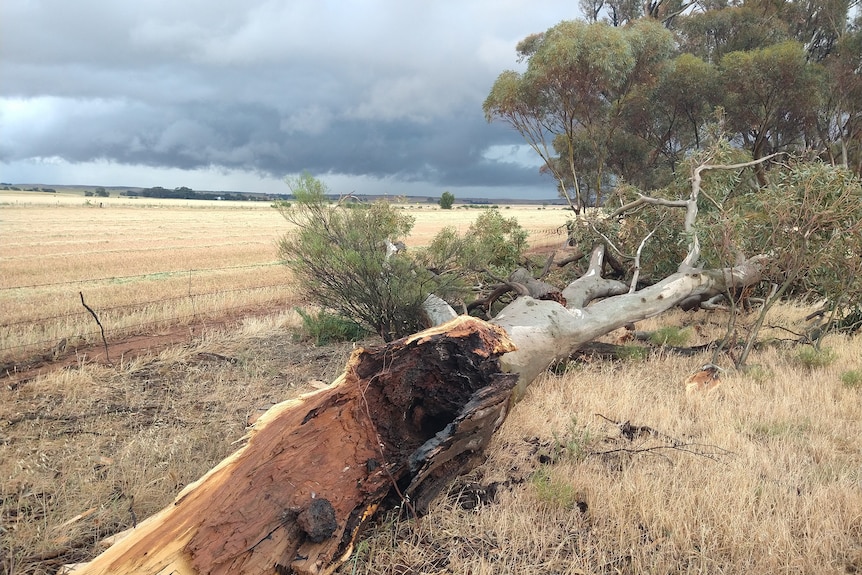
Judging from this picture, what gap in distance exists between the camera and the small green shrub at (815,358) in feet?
21.8

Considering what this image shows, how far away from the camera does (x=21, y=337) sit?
916 centimetres

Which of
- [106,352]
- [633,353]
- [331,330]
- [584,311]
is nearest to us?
[584,311]

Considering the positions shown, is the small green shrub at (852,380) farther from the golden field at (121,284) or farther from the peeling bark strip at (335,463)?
the golden field at (121,284)

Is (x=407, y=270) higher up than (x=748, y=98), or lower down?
lower down

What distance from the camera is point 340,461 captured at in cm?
348

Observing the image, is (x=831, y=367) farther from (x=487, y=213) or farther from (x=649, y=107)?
(x=649, y=107)

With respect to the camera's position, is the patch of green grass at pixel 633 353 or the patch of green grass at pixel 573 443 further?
the patch of green grass at pixel 633 353

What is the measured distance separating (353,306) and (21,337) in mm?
5487

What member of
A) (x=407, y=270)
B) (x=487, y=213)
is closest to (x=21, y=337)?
(x=407, y=270)

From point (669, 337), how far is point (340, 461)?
6112mm

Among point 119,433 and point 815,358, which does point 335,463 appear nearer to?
point 119,433

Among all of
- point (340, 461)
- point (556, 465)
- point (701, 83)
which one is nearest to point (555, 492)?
point (556, 465)

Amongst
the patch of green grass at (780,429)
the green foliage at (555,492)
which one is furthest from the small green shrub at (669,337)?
the green foliage at (555,492)

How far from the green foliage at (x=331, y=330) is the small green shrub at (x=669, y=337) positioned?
4.22 meters
